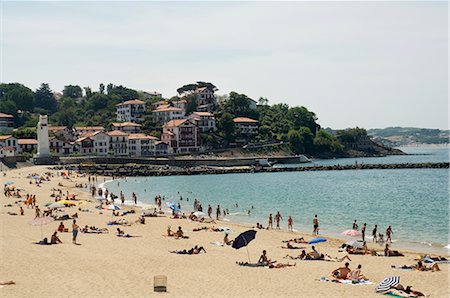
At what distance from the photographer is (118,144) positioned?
343 ft

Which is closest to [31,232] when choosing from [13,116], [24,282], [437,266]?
[24,282]

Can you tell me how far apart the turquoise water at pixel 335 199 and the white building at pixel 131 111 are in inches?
2002

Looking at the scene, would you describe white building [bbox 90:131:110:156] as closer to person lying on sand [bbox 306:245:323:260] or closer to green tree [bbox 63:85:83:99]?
green tree [bbox 63:85:83:99]

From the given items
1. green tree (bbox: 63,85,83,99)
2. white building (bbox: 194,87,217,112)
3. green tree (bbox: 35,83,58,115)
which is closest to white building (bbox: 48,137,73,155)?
white building (bbox: 194,87,217,112)

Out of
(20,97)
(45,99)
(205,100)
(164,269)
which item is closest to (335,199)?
(164,269)

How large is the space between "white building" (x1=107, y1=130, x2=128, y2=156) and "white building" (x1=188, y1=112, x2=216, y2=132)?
20.5 meters

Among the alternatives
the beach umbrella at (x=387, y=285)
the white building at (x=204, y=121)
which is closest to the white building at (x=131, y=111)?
the white building at (x=204, y=121)

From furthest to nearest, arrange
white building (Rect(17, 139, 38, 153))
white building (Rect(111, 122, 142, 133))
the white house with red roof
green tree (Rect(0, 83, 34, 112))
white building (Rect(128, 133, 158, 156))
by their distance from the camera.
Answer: green tree (Rect(0, 83, 34, 112)) < white building (Rect(111, 122, 142, 133)) < the white house with red roof < white building (Rect(128, 133, 158, 156)) < white building (Rect(17, 139, 38, 153))

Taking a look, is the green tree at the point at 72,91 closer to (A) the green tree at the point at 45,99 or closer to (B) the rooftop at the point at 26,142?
(A) the green tree at the point at 45,99

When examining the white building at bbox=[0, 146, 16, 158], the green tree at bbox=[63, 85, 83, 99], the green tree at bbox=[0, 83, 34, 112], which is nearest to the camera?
the white building at bbox=[0, 146, 16, 158]

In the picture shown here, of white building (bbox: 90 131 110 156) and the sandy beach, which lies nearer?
the sandy beach

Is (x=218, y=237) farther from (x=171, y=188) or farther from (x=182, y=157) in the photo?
(x=182, y=157)

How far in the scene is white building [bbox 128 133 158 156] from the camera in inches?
4146

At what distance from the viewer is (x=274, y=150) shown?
11969cm
